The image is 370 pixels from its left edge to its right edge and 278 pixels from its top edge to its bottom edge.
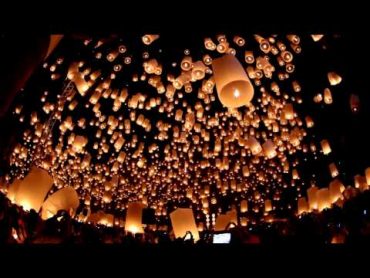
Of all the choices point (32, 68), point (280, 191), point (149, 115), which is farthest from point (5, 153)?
point (280, 191)

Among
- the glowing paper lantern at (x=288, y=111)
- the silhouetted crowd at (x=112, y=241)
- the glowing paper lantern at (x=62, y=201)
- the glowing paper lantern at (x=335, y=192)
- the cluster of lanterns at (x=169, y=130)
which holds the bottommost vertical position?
the silhouetted crowd at (x=112, y=241)

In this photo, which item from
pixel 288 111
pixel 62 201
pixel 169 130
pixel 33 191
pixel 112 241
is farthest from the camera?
pixel 169 130

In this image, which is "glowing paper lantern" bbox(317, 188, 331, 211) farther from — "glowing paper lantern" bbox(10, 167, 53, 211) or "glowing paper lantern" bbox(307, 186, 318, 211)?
"glowing paper lantern" bbox(10, 167, 53, 211)

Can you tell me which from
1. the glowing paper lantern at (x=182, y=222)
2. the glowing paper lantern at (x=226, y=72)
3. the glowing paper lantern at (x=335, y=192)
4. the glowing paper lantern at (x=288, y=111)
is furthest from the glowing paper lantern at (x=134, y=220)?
the glowing paper lantern at (x=226, y=72)

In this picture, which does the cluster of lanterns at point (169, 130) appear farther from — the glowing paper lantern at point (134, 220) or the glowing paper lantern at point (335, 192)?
the glowing paper lantern at point (134, 220)

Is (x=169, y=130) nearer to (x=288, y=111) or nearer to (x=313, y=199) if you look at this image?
(x=313, y=199)

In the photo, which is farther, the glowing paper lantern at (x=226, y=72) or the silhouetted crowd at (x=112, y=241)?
the silhouetted crowd at (x=112, y=241)

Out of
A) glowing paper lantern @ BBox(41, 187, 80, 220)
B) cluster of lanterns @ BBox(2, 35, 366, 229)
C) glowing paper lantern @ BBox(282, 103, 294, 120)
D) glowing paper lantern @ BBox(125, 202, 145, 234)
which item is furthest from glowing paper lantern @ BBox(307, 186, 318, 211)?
glowing paper lantern @ BBox(41, 187, 80, 220)

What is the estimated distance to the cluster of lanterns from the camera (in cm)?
666

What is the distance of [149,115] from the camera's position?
12.7m

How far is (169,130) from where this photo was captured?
544 inches

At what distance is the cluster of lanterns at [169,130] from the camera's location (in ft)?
21.8

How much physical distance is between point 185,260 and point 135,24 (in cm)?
158

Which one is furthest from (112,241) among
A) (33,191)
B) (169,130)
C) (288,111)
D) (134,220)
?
(169,130)
